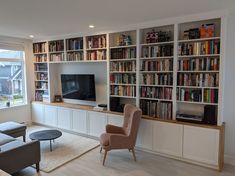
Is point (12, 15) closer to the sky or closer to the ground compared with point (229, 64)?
closer to the sky

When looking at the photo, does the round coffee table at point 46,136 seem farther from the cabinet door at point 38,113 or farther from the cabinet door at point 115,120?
the cabinet door at point 38,113

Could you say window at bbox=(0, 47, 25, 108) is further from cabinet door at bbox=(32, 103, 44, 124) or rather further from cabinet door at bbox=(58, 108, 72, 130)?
cabinet door at bbox=(58, 108, 72, 130)

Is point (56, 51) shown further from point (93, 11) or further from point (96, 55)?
point (93, 11)

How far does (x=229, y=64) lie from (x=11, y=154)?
11.5 ft

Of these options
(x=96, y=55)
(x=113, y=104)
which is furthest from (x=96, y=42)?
(x=113, y=104)

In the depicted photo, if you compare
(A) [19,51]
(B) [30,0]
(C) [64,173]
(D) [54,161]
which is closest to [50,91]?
(A) [19,51]

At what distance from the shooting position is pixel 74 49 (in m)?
4.73

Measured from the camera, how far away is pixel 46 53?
17.2 feet

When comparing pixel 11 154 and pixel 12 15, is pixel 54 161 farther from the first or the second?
pixel 12 15

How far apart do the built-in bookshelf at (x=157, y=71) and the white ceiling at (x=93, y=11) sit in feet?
1.37

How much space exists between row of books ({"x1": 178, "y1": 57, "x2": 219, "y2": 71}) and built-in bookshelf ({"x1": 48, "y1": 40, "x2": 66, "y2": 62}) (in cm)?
296

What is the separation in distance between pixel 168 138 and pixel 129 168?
0.87 metres

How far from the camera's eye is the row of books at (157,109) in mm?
3631

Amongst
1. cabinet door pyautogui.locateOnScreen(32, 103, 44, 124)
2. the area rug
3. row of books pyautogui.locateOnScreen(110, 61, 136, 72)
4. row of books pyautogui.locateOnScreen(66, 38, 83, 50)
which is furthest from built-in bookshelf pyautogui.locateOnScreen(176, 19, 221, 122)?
cabinet door pyautogui.locateOnScreen(32, 103, 44, 124)
